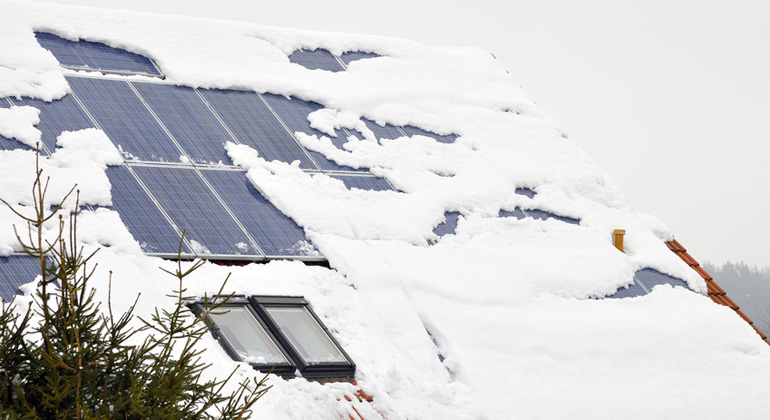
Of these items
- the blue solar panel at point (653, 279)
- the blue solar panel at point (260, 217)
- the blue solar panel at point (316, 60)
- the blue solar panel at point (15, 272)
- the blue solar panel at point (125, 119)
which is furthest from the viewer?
the blue solar panel at point (316, 60)

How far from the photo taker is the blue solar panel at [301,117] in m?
12.5

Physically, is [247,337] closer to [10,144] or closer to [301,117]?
[10,144]

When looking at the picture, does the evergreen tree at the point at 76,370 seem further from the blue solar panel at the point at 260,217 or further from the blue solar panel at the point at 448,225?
the blue solar panel at the point at 448,225

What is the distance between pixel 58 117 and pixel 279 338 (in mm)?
3873

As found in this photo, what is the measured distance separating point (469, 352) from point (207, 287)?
9.22 ft

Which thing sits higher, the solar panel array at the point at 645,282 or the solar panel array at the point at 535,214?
the solar panel array at the point at 535,214

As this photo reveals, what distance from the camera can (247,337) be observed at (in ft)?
29.4

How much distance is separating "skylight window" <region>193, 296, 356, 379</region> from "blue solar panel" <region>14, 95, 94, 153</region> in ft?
9.65

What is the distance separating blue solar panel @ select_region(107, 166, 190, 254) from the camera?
31.5 feet

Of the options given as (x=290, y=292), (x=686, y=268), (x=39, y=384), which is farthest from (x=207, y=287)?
(x=686, y=268)

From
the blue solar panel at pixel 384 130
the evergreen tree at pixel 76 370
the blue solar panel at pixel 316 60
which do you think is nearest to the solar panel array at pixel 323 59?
the blue solar panel at pixel 316 60

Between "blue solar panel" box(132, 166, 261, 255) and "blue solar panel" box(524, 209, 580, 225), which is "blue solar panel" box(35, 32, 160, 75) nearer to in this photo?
"blue solar panel" box(132, 166, 261, 255)

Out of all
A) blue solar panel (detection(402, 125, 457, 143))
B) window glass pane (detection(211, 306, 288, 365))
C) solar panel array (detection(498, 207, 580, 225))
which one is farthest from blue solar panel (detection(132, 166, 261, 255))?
solar panel array (detection(498, 207, 580, 225))

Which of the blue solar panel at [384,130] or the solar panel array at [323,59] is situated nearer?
the blue solar panel at [384,130]
